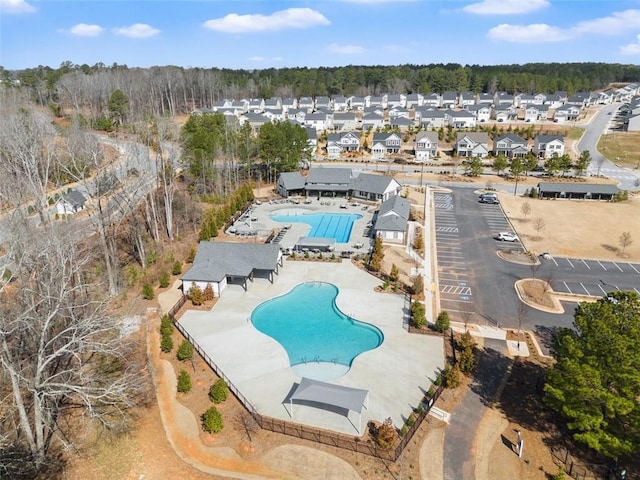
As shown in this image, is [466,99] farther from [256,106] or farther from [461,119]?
[256,106]

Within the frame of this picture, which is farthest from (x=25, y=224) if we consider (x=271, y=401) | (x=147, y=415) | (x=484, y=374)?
(x=484, y=374)

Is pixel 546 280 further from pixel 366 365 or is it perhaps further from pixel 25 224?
pixel 25 224

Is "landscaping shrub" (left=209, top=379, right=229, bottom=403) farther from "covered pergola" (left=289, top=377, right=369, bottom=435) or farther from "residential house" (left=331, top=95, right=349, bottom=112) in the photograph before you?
"residential house" (left=331, top=95, right=349, bottom=112)

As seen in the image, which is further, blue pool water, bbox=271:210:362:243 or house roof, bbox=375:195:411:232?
blue pool water, bbox=271:210:362:243

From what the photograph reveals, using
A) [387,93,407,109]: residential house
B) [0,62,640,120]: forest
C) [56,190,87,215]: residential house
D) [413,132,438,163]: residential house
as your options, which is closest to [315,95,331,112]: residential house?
[0,62,640,120]: forest

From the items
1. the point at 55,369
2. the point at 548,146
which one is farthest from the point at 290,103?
the point at 55,369

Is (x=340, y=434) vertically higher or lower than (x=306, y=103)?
lower
